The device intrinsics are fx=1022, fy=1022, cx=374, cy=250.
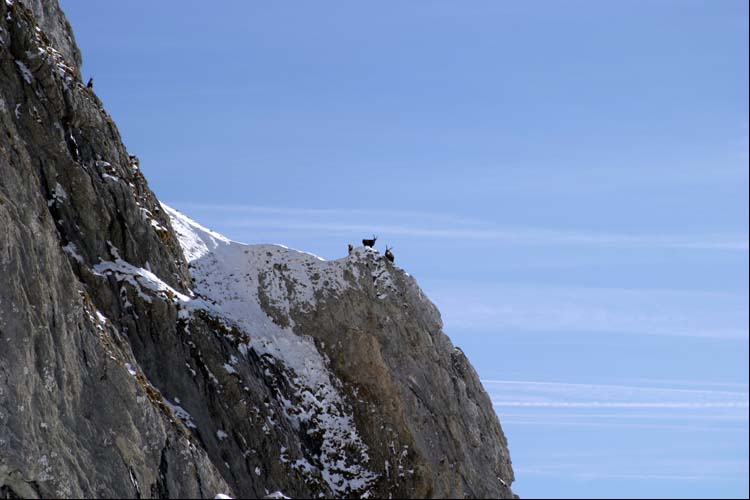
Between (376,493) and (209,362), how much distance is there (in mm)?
9382

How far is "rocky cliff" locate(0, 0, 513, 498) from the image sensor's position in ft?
102

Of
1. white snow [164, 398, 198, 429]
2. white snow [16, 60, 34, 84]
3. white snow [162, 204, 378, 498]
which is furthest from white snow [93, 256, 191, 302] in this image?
white snow [16, 60, 34, 84]

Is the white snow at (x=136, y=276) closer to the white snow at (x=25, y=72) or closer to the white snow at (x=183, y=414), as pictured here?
the white snow at (x=183, y=414)

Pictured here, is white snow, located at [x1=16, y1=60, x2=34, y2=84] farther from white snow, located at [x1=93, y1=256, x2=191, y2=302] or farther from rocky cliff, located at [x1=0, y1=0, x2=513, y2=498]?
white snow, located at [x1=93, y1=256, x2=191, y2=302]

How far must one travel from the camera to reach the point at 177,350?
41.0 m

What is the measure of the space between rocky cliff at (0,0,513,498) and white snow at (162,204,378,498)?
9cm

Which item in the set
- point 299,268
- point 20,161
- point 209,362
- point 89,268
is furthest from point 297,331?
point 20,161

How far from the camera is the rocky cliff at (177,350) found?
31062mm

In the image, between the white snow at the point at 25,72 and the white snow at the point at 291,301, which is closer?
the white snow at the point at 25,72

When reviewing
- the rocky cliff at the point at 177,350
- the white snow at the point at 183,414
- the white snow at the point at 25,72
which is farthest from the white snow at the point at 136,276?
the white snow at the point at 25,72

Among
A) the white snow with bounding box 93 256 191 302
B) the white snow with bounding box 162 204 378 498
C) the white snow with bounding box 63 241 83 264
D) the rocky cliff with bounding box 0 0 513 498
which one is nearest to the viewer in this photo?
the rocky cliff with bounding box 0 0 513 498

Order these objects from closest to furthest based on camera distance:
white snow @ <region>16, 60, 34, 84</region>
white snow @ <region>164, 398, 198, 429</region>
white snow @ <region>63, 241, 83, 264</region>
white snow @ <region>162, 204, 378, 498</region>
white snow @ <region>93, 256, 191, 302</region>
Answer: white snow @ <region>164, 398, 198, 429</region>, white snow @ <region>63, 241, 83, 264</region>, white snow @ <region>16, 60, 34, 84</region>, white snow @ <region>93, 256, 191, 302</region>, white snow @ <region>162, 204, 378, 498</region>

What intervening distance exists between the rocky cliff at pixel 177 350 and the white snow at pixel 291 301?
95 mm

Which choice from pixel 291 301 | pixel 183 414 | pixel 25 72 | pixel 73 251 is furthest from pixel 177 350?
pixel 25 72
